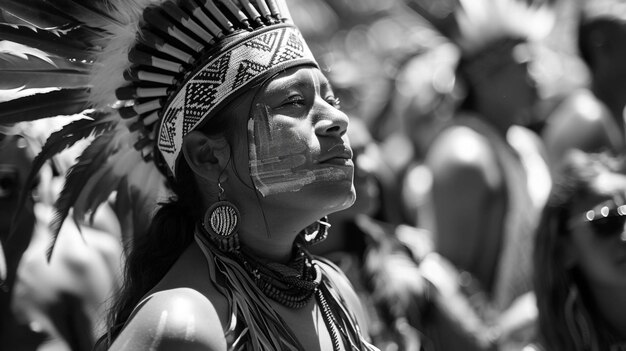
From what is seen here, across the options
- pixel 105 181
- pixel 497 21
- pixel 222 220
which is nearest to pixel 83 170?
pixel 105 181

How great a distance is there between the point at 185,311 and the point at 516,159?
12.6 ft

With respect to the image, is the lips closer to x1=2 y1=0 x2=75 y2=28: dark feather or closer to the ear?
the ear

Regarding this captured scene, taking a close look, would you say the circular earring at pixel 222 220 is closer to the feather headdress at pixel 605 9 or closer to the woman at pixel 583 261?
the woman at pixel 583 261

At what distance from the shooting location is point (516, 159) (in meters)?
5.80

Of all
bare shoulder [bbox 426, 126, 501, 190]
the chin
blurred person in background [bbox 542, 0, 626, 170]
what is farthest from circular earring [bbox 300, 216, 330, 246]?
blurred person in background [bbox 542, 0, 626, 170]

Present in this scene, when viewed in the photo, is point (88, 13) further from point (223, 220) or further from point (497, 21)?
point (497, 21)

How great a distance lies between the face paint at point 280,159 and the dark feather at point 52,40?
0.55 meters

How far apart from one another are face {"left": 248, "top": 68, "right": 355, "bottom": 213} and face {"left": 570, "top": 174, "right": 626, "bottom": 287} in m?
1.73

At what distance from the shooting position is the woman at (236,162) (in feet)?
8.10

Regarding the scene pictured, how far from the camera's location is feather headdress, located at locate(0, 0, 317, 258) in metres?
2.55

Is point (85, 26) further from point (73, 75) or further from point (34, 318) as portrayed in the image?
point (34, 318)

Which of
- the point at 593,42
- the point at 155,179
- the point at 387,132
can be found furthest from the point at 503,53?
the point at 155,179

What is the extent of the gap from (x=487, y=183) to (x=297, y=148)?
127 inches

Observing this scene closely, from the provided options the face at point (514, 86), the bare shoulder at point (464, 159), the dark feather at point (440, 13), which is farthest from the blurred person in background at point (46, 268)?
the dark feather at point (440, 13)
